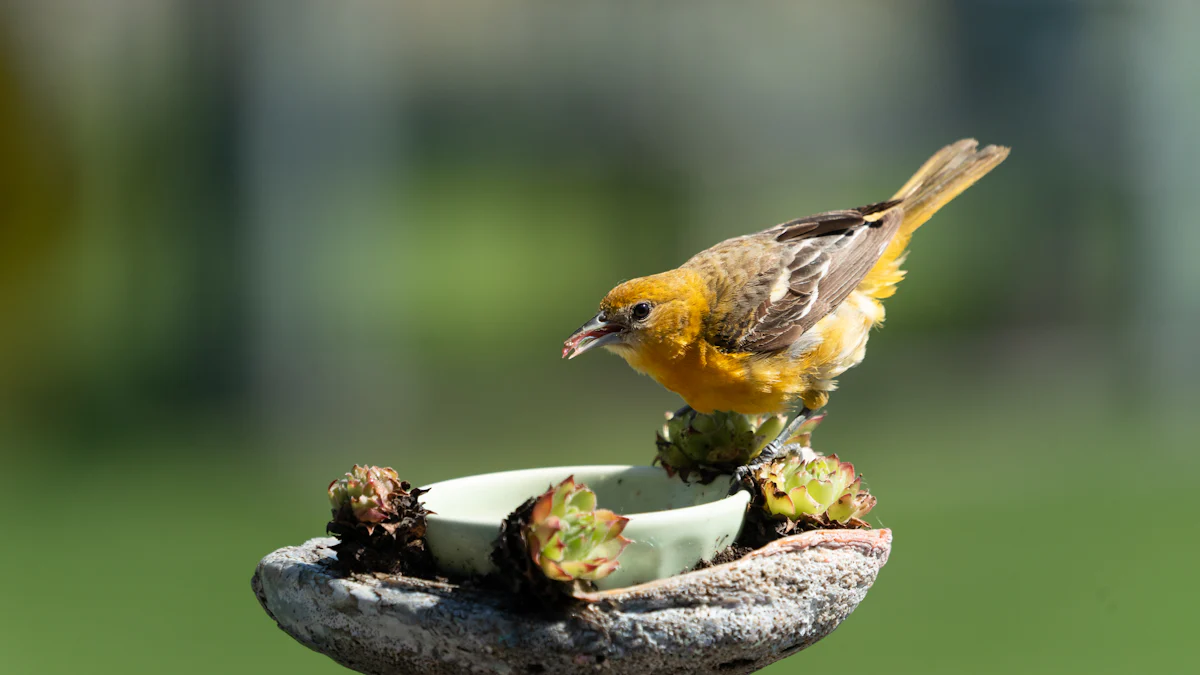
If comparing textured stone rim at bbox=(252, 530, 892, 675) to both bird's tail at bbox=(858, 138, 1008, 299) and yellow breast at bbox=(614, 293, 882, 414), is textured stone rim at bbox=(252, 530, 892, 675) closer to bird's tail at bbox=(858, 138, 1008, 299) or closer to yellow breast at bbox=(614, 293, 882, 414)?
yellow breast at bbox=(614, 293, 882, 414)

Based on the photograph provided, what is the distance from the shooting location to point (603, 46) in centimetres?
1135

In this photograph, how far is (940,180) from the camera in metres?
3.65

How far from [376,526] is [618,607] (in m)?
0.47

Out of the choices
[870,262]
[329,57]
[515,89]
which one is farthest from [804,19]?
[870,262]

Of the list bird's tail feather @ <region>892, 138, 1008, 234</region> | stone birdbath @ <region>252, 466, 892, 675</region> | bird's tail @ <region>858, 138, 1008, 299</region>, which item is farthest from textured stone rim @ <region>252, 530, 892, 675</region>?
bird's tail feather @ <region>892, 138, 1008, 234</region>

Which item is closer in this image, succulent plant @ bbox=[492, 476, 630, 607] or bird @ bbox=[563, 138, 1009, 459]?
succulent plant @ bbox=[492, 476, 630, 607]

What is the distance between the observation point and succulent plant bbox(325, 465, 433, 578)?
2.08 meters

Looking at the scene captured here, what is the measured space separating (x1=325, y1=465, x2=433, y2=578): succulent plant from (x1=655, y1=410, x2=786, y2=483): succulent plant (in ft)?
2.19

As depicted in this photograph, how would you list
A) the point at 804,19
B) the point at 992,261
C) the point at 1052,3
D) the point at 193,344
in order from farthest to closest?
the point at 804,19 < the point at 992,261 < the point at 1052,3 < the point at 193,344

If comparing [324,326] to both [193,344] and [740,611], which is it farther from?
[740,611]

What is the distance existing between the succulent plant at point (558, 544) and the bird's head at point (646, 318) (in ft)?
2.67

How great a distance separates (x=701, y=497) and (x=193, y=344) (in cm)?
688

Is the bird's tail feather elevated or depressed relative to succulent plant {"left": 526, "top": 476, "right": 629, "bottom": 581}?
elevated

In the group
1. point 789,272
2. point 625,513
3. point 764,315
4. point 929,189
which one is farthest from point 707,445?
point 929,189
